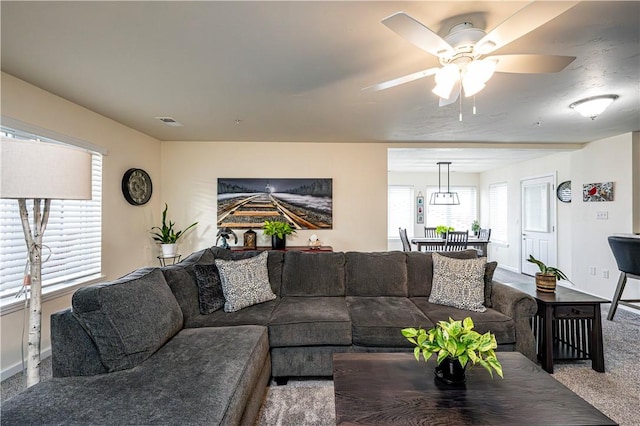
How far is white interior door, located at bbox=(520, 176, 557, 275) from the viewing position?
5.58m

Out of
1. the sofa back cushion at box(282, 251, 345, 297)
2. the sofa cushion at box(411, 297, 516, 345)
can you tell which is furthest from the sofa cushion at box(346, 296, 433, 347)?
the sofa back cushion at box(282, 251, 345, 297)

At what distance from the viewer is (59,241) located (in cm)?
296

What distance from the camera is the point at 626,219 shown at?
411cm

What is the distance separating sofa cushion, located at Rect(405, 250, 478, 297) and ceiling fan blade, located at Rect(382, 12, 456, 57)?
187 centimetres

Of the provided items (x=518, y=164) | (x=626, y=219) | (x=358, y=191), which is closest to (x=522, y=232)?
(x=518, y=164)

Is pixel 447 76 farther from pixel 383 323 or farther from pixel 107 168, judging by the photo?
pixel 107 168

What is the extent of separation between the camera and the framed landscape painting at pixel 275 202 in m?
4.69

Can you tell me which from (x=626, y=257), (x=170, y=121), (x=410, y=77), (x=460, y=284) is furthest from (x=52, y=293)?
(x=626, y=257)

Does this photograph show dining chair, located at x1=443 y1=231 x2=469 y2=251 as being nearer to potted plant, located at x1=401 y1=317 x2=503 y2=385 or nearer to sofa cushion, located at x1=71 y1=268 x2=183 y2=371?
potted plant, located at x1=401 y1=317 x2=503 y2=385

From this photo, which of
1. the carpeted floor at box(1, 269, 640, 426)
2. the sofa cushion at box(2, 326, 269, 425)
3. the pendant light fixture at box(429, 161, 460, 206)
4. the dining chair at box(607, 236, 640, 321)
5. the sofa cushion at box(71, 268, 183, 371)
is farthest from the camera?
the pendant light fixture at box(429, 161, 460, 206)

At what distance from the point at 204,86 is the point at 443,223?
6749 millimetres

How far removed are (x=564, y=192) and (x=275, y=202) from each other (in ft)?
16.5

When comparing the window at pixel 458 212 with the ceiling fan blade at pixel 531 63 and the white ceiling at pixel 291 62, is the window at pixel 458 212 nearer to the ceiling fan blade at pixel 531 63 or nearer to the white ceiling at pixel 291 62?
the white ceiling at pixel 291 62

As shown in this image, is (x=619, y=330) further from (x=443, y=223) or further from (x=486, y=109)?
(x=443, y=223)
